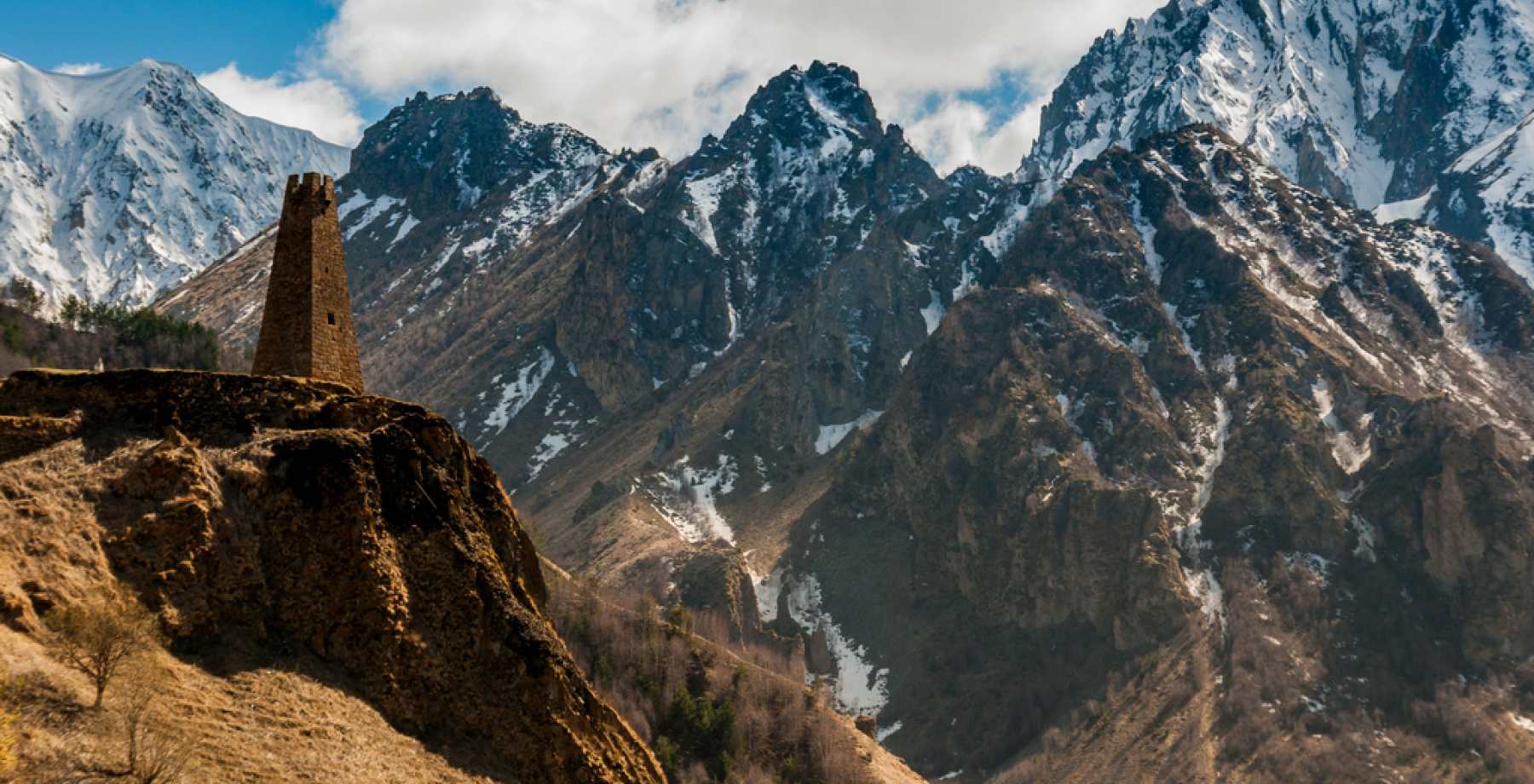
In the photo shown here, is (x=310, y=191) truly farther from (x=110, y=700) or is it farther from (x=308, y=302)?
(x=110, y=700)

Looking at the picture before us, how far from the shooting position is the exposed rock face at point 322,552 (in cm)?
2741

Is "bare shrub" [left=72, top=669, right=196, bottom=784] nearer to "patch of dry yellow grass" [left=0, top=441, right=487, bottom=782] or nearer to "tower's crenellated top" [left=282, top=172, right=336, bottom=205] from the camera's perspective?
"patch of dry yellow grass" [left=0, top=441, right=487, bottom=782]

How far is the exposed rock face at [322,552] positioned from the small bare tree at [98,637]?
120cm

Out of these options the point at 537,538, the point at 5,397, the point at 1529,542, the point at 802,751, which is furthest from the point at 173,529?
the point at 1529,542

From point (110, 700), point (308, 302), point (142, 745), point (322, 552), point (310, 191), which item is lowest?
point (142, 745)

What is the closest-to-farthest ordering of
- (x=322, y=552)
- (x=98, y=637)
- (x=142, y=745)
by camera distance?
(x=142, y=745), (x=98, y=637), (x=322, y=552)

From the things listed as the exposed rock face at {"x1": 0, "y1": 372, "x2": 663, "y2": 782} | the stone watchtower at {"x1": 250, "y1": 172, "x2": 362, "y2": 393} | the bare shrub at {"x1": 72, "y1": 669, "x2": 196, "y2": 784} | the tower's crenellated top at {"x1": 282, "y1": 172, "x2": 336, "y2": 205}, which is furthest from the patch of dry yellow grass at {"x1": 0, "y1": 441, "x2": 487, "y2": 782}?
the tower's crenellated top at {"x1": 282, "y1": 172, "x2": 336, "y2": 205}

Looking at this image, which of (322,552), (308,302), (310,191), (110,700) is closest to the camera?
(110,700)

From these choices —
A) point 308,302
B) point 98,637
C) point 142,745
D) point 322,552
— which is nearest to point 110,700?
point 98,637

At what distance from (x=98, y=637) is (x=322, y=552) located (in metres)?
5.66

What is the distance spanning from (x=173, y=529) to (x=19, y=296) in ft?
554

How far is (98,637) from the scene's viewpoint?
24.2 meters

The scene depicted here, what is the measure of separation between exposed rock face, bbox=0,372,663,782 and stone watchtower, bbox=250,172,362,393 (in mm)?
6854


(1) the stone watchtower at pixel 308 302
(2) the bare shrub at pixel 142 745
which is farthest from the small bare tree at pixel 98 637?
(1) the stone watchtower at pixel 308 302
